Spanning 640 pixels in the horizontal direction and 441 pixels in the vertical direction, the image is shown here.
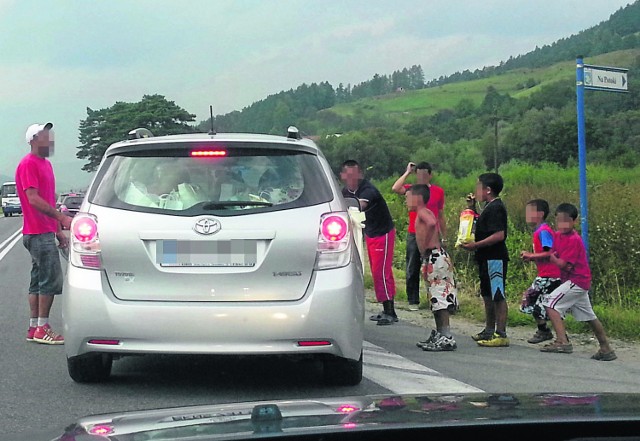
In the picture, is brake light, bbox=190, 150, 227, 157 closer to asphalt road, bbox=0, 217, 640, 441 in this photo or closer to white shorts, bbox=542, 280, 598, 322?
asphalt road, bbox=0, 217, 640, 441

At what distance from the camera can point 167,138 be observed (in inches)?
237

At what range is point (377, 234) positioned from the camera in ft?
32.2

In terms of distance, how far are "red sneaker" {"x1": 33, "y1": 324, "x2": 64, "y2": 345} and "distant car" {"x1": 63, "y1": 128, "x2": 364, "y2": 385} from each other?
223cm

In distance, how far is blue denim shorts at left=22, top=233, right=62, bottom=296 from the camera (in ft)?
26.4

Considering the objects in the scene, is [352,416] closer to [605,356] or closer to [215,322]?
[215,322]

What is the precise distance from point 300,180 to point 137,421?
11.0ft

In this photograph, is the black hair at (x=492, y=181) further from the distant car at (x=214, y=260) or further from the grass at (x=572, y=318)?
the distant car at (x=214, y=260)

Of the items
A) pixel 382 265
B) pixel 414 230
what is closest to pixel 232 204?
pixel 382 265

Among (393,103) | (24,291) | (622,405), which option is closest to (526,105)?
(393,103)

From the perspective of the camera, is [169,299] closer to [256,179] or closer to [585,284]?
[256,179]

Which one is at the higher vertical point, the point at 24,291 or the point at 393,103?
the point at 393,103

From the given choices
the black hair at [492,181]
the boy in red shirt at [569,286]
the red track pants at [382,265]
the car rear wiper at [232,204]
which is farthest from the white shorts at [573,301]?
the car rear wiper at [232,204]

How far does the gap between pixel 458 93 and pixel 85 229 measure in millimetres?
136302

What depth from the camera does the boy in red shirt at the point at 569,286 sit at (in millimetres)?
7746
